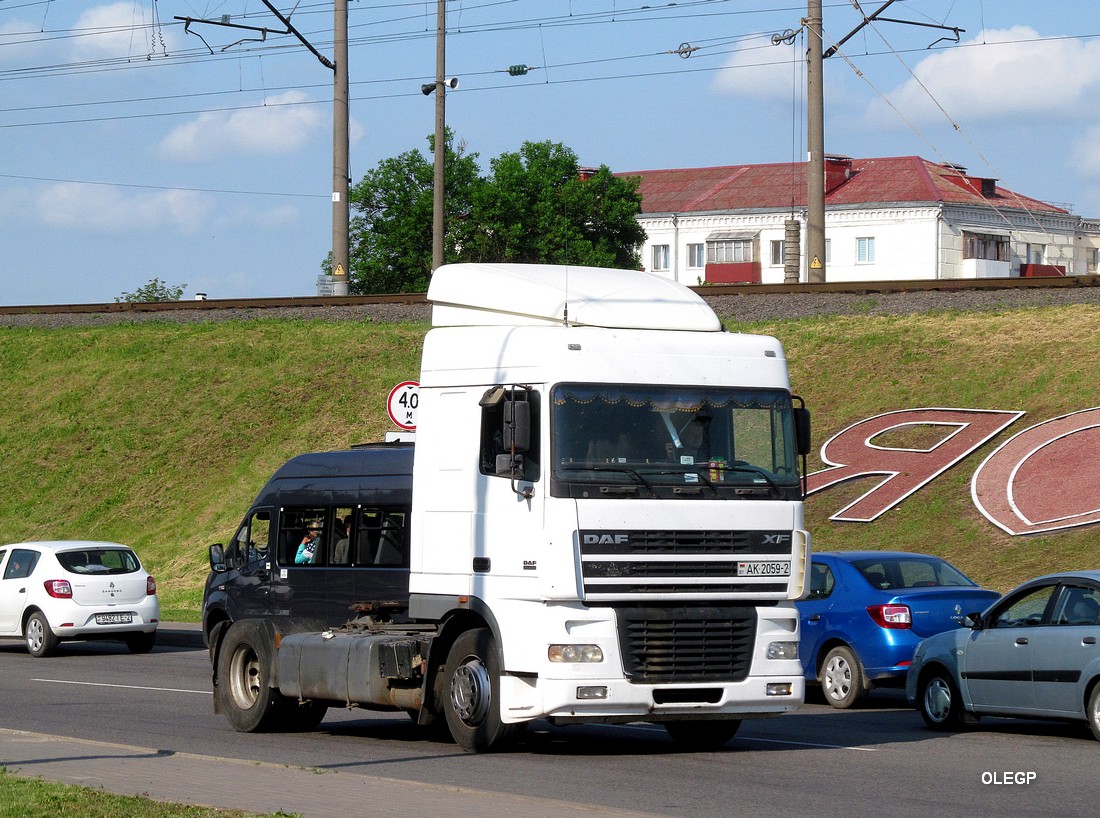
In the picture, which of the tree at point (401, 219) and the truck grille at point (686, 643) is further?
the tree at point (401, 219)

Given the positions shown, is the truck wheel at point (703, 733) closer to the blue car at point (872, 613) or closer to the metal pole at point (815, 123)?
the blue car at point (872, 613)

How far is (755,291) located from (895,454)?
8.39 metres

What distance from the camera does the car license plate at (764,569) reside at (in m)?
→ 11.5

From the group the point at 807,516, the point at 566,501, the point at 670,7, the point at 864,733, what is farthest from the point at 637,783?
the point at 670,7

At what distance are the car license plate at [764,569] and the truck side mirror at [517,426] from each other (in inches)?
72.0

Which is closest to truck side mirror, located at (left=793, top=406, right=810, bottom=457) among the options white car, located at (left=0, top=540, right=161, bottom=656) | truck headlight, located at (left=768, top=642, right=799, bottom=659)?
truck headlight, located at (left=768, top=642, right=799, bottom=659)

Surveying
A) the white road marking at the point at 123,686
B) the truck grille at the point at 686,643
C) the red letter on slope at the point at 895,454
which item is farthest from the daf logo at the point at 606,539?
the red letter on slope at the point at 895,454

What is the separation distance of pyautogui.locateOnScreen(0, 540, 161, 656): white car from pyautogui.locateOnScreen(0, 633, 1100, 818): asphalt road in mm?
7072

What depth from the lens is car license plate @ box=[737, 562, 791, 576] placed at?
11.5 m

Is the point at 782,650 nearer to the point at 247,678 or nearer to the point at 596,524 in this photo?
the point at 596,524

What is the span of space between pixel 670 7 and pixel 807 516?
15938 mm

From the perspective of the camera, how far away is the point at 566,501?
1104 cm

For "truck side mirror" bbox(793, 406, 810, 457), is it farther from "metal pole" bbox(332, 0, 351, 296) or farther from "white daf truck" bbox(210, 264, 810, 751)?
"metal pole" bbox(332, 0, 351, 296)

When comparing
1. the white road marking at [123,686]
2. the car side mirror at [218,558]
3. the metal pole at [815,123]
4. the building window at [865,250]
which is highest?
the building window at [865,250]
